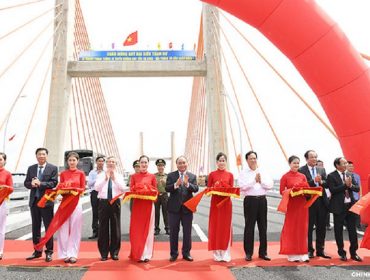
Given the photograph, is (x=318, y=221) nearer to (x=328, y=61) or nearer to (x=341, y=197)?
(x=341, y=197)

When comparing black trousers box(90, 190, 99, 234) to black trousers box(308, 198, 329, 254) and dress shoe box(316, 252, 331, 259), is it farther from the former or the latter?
dress shoe box(316, 252, 331, 259)

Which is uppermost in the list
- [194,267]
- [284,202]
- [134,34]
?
[134,34]

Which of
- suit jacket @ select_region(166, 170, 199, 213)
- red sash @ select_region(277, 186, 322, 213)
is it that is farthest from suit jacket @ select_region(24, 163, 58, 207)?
red sash @ select_region(277, 186, 322, 213)

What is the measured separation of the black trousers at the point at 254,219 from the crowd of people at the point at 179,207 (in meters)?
0.01

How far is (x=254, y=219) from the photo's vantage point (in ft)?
17.5

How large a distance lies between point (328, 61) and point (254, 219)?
3.67m

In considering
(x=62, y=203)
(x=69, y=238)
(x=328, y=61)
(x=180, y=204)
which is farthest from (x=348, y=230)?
(x=62, y=203)

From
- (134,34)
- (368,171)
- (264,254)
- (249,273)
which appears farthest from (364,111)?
(134,34)

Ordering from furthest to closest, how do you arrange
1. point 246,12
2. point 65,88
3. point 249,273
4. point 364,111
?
point 65,88, point 246,12, point 364,111, point 249,273

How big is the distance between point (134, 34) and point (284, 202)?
1753cm

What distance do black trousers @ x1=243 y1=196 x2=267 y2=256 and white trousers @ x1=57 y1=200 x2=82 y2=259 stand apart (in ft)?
7.86

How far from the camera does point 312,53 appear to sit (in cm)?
728

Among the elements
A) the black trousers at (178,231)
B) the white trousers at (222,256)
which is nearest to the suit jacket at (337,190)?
the white trousers at (222,256)

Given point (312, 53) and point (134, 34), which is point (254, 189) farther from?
point (134, 34)
